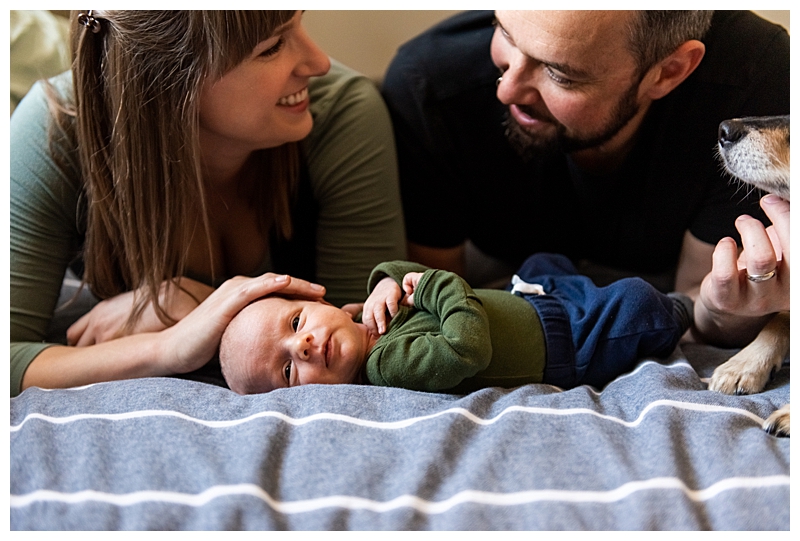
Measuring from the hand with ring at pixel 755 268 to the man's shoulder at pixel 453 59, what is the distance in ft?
1.99

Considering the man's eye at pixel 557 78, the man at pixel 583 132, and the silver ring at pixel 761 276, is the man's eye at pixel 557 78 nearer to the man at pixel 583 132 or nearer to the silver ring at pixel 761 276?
the man at pixel 583 132

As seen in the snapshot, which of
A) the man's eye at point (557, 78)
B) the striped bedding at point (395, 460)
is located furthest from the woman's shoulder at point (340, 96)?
the striped bedding at point (395, 460)

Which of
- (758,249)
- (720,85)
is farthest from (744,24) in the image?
(758,249)

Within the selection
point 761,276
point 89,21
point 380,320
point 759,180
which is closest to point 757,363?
point 761,276

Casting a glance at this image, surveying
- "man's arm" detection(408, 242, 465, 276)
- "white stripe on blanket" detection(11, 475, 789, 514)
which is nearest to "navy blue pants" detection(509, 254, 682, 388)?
"white stripe on blanket" detection(11, 475, 789, 514)

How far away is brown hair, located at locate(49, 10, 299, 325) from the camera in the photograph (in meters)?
1.05

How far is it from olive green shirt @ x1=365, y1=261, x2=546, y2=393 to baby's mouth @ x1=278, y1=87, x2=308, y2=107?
0.33 metres

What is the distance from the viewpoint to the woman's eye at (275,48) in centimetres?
110

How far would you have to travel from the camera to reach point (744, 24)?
3.91 ft

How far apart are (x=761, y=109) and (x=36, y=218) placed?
1206 mm

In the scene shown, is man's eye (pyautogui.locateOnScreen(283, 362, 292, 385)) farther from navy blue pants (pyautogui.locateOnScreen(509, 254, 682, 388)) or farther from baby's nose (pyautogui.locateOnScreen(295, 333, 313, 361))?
navy blue pants (pyautogui.locateOnScreen(509, 254, 682, 388))

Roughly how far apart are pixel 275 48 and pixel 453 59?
447 mm

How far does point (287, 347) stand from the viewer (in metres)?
1.04
